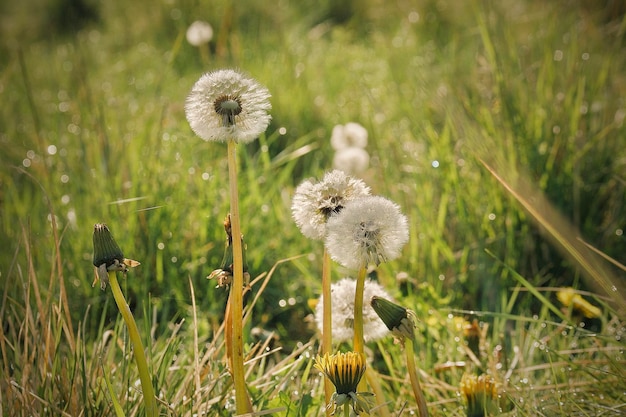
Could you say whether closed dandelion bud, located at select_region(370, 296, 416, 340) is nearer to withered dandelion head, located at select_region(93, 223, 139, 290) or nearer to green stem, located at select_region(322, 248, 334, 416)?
green stem, located at select_region(322, 248, 334, 416)

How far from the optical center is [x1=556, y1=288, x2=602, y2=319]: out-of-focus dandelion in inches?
69.0

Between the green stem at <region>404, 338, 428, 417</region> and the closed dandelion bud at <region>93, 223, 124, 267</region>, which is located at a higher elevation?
the closed dandelion bud at <region>93, 223, 124, 267</region>

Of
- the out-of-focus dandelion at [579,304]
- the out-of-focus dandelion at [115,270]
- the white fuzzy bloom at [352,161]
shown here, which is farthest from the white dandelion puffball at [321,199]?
the white fuzzy bloom at [352,161]

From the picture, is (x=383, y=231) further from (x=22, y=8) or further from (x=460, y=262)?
(x=22, y=8)

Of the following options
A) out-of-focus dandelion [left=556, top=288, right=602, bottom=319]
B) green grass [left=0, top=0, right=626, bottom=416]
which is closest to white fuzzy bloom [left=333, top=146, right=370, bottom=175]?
green grass [left=0, top=0, right=626, bottom=416]

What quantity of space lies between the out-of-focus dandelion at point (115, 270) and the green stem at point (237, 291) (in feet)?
0.43

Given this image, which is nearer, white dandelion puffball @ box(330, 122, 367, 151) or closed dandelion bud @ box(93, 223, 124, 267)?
closed dandelion bud @ box(93, 223, 124, 267)

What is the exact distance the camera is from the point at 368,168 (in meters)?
2.71

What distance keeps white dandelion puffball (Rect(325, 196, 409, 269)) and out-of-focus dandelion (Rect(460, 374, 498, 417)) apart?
35 cm

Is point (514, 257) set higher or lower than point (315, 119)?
A: lower

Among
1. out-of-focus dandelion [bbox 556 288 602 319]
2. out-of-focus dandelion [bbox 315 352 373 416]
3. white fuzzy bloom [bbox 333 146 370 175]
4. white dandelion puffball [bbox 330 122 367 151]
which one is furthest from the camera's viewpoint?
white dandelion puffball [bbox 330 122 367 151]

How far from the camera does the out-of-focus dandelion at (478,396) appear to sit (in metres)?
1.23

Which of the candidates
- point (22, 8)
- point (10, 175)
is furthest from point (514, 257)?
point (22, 8)

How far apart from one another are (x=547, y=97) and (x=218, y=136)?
5.32 ft
